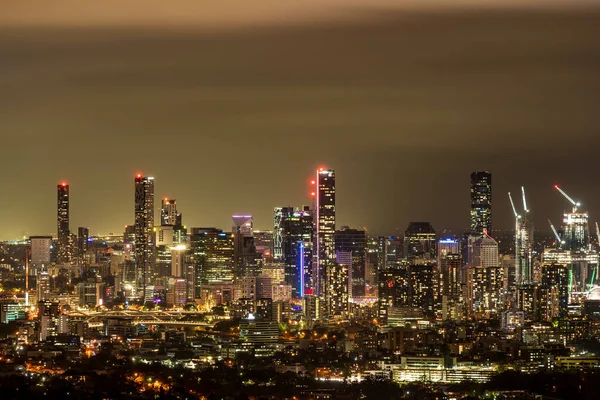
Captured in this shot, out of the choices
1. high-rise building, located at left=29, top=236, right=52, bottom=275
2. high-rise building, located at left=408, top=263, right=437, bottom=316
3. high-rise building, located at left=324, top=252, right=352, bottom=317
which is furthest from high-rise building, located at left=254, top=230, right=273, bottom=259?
high-rise building, located at left=408, top=263, right=437, bottom=316

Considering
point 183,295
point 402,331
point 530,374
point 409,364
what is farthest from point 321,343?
point 183,295

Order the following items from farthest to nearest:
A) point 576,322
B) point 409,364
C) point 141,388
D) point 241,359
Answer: point 576,322
point 241,359
point 409,364
point 141,388

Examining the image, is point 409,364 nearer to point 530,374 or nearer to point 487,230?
point 530,374

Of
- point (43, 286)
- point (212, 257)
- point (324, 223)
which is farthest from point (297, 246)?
point (43, 286)

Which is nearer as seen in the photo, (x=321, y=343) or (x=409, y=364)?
(x=409, y=364)

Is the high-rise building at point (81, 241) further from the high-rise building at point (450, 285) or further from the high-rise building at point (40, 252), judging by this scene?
the high-rise building at point (450, 285)

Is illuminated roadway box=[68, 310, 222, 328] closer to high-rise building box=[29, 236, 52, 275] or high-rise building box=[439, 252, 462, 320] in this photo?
high-rise building box=[29, 236, 52, 275]
